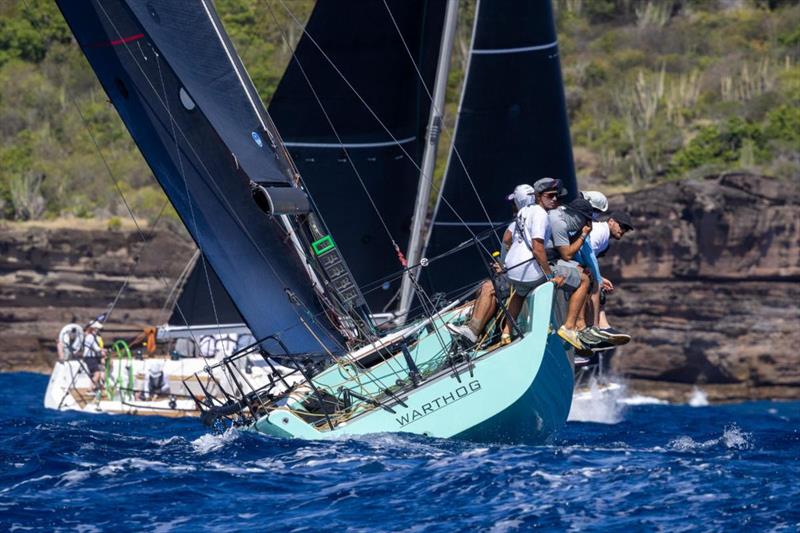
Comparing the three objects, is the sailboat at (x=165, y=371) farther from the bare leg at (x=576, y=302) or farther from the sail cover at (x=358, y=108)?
the bare leg at (x=576, y=302)

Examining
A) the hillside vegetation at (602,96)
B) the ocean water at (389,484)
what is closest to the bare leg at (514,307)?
the ocean water at (389,484)

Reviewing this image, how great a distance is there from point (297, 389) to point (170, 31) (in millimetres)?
3707

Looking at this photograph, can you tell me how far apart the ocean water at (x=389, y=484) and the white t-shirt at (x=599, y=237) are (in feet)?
6.22

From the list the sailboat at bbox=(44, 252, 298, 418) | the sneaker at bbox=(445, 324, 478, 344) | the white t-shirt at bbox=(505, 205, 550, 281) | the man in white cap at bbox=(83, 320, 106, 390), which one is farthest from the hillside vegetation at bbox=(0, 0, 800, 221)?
the white t-shirt at bbox=(505, 205, 550, 281)

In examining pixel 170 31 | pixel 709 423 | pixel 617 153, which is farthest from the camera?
pixel 617 153

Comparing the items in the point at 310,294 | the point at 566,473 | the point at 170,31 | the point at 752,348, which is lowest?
the point at 752,348

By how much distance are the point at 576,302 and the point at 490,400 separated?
1213 millimetres

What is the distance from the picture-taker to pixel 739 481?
1200 cm

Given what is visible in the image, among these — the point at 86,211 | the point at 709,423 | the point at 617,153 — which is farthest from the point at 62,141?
the point at 709,423

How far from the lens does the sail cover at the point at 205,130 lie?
1472 cm

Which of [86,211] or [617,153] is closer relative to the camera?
[86,211]

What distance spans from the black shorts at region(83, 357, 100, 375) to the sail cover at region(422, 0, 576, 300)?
6043 mm

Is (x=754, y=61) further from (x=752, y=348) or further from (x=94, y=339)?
(x=94, y=339)

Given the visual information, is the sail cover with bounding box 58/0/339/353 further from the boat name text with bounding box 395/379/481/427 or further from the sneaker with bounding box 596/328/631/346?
the sneaker with bounding box 596/328/631/346
